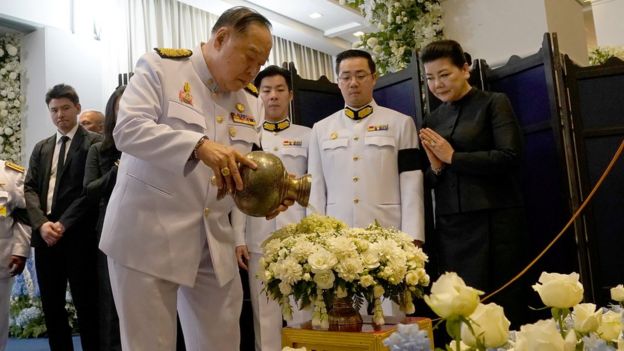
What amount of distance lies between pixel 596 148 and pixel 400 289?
173cm

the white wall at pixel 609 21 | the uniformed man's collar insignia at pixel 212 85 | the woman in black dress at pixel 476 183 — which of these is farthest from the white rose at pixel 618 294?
the white wall at pixel 609 21

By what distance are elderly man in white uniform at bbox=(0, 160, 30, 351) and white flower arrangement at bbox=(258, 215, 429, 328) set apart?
213 cm

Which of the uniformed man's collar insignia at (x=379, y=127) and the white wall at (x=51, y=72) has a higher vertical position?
the white wall at (x=51, y=72)

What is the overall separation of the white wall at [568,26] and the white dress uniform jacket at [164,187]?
2805mm

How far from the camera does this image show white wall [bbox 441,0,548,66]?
361 cm

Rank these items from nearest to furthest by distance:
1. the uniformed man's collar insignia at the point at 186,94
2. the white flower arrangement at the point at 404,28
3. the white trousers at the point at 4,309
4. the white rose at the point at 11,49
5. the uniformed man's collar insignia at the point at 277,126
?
1. the uniformed man's collar insignia at the point at 186,94
2. the uniformed man's collar insignia at the point at 277,126
3. the white trousers at the point at 4,309
4. the white flower arrangement at the point at 404,28
5. the white rose at the point at 11,49

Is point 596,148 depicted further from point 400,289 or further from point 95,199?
point 95,199

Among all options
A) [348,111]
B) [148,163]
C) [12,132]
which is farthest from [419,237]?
[12,132]

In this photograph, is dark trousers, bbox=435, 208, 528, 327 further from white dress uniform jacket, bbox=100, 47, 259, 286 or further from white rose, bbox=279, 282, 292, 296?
white dress uniform jacket, bbox=100, 47, 259, 286

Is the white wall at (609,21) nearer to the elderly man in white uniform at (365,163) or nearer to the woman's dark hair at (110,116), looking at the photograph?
the elderly man in white uniform at (365,163)

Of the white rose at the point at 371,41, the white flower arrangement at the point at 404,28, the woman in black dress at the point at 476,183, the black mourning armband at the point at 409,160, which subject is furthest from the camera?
the white rose at the point at 371,41

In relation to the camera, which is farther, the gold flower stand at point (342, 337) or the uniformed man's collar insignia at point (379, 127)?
the uniformed man's collar insignia at point (379, 127)

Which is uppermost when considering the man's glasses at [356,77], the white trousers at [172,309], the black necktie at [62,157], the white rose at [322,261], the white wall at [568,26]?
the white wall at [568,26]

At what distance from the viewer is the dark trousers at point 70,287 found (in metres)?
3.09
